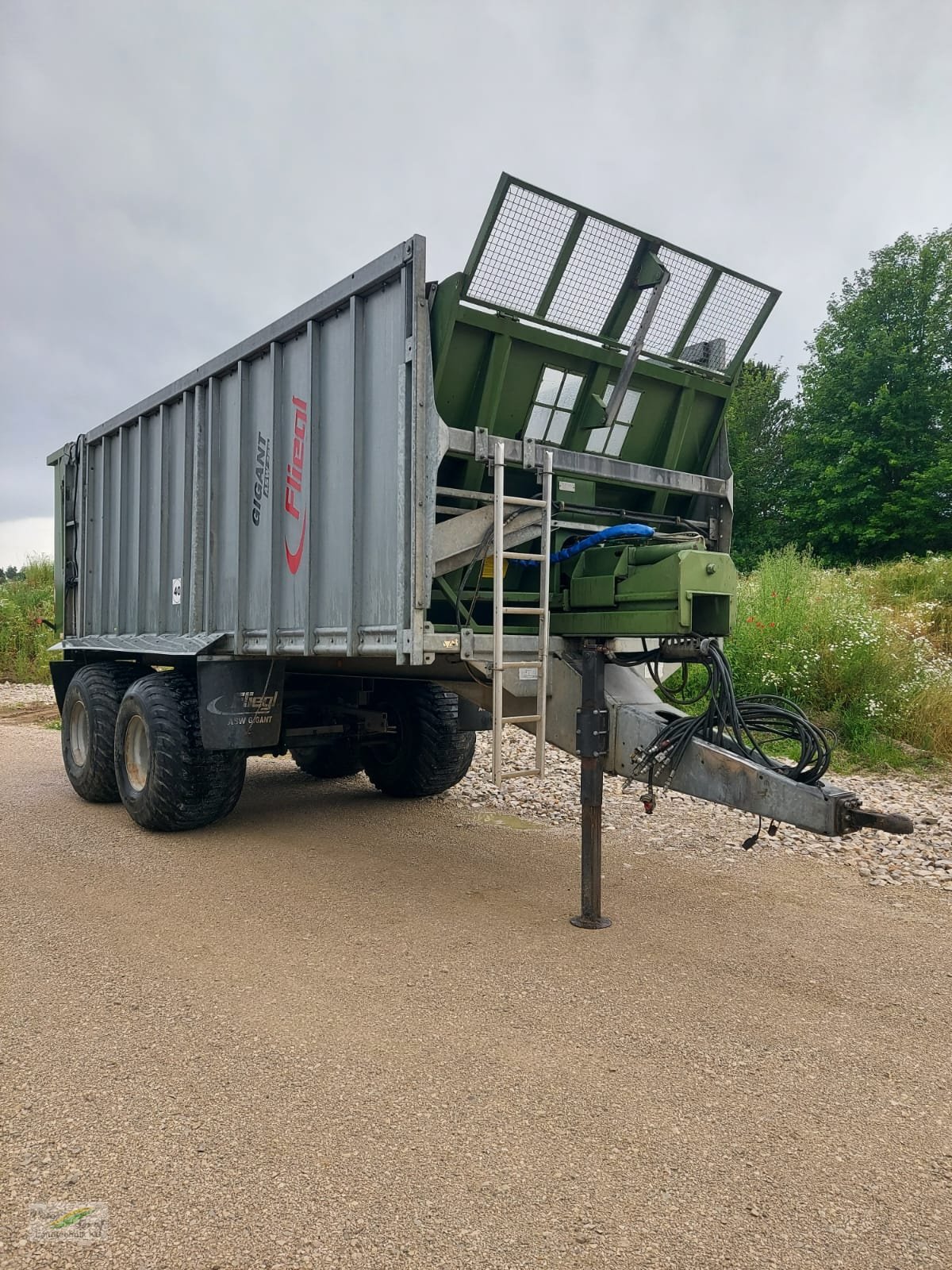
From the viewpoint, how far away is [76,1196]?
2.70 metres

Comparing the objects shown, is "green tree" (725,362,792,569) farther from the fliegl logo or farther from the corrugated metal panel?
the fliegl logo

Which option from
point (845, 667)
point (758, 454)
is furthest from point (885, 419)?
point (845, 667)

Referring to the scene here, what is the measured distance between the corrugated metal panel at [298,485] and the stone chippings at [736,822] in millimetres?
1680

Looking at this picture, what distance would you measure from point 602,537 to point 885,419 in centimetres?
2558

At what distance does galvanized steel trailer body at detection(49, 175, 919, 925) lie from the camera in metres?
4.98

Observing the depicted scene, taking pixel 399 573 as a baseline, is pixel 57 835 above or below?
below

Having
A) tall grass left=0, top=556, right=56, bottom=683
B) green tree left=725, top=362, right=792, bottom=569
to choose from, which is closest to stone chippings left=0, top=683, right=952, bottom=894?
tall grass left=0, top=556, right=56, bottom=683

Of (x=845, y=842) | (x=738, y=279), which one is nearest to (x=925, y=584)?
(x=845, y=842)

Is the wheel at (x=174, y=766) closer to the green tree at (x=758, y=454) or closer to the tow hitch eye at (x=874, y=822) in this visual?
the tow hitch eye at (x=874, y=822)

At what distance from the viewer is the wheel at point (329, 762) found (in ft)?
30.8

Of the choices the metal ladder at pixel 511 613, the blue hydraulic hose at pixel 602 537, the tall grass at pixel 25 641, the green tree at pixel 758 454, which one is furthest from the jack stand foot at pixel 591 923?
the green tree at pixel 758 454

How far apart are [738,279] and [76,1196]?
5604 millimetres

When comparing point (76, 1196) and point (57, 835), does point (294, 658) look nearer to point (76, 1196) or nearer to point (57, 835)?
point (57, 835)

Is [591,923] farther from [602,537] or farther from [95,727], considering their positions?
[95,727]
